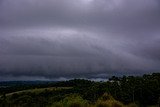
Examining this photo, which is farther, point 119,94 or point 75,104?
point 119,94

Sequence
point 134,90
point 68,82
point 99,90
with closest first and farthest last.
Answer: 1. point 134,90
2. point 99,90
3. point 68,82

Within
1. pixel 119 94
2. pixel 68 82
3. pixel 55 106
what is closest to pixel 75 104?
pixel 55 106

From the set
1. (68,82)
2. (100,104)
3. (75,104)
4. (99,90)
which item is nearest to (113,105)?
(100,104)

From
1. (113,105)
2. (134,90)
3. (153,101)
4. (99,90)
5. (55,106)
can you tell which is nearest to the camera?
(113,105)

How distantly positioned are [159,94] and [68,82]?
4850 inches

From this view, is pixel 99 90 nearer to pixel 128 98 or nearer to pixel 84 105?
pixel 128 98

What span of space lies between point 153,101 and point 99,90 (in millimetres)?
21414

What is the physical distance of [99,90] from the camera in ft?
247

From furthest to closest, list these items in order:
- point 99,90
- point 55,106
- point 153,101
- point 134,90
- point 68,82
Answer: point 68,82
point 99,90
point 134,90
point 153,101
point 55,106

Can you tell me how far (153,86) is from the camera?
62406mm

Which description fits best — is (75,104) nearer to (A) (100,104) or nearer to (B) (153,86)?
(A) (100,104)

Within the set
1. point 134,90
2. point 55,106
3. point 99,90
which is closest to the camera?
point 55,106

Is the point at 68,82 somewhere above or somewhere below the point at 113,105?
above

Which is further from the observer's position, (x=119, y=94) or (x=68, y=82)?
(x=68, y=82)
